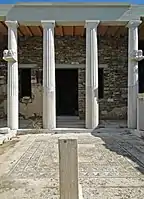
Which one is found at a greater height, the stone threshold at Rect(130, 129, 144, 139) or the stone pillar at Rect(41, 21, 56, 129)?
the stone pillar at Rect(41, 21, 56, 129)

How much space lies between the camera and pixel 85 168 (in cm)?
519

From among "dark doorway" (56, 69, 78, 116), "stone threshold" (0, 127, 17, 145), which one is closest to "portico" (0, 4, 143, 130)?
"stone threshold" (0, 127, 17, 145)

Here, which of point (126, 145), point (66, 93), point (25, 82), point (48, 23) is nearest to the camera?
point (126, 145)

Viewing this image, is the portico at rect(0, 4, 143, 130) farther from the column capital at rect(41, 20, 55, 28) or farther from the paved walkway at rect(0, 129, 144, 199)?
the paved walkway at rect(0, 129, 144, 199)

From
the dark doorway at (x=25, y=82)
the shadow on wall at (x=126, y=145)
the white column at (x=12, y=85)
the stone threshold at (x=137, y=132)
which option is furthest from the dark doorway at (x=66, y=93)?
the stone threshold at (x=137, y=132)

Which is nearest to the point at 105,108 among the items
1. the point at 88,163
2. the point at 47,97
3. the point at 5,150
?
the point at 47,97

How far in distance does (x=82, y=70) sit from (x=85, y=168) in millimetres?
8028

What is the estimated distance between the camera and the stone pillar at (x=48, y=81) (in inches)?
386

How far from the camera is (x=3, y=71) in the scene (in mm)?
12930

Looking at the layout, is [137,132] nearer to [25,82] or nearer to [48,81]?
[48,81]

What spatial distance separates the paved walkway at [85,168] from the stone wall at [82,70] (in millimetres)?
4512

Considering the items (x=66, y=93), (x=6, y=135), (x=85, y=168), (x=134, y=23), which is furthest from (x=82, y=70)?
(x=85, y=168)

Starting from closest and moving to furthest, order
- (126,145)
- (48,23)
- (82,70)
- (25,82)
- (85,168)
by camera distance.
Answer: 1. (85,168)
2. (126,145)
3. (48,23)
4. (82,70)
5. (25,82)

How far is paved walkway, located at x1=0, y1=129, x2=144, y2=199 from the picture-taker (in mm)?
3982
